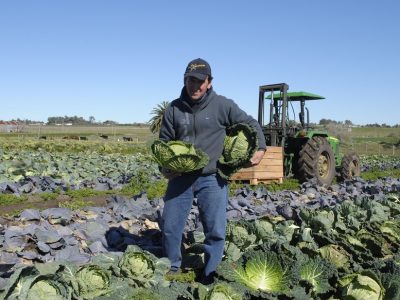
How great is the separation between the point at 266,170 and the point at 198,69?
8.02m

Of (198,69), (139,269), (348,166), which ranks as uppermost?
(198,69)

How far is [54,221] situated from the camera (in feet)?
19.6

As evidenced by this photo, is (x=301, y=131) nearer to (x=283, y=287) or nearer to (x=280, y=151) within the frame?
(x=280, y=151)

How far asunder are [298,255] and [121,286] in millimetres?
1558

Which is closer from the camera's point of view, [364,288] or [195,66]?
[364,288]

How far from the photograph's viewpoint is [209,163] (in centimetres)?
443

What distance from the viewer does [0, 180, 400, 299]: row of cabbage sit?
3.34m

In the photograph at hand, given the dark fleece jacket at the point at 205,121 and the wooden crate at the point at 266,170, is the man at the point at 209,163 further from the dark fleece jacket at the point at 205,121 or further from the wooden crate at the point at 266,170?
the wooden crate at the point at 266,170

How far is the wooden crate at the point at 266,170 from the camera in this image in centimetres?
1171

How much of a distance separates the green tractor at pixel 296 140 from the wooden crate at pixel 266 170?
555 millimetres

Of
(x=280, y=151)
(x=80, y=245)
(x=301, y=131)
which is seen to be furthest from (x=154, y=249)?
(x=301, y=131)

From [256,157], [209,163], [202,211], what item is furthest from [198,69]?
[202,211]

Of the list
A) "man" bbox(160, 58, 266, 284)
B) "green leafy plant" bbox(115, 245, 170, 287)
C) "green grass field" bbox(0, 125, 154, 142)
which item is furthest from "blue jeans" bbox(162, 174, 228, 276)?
"green grass field" bbox(0, 125, 154, 142)

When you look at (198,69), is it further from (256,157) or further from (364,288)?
(364,288)
